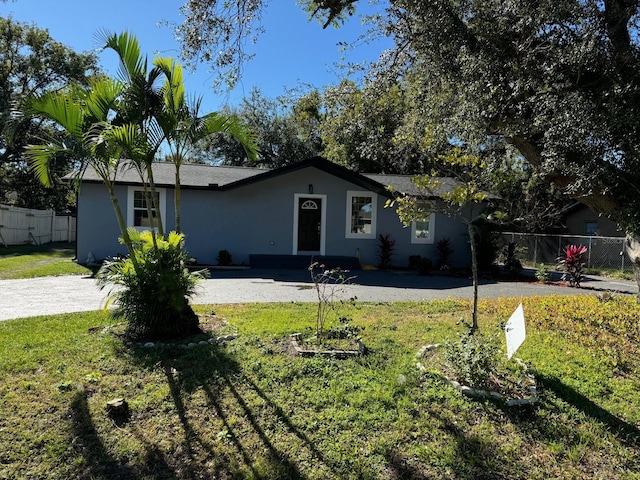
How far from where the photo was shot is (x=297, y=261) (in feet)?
47.2

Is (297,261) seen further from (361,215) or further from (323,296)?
(323,296)

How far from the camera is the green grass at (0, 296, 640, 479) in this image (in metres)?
2.96

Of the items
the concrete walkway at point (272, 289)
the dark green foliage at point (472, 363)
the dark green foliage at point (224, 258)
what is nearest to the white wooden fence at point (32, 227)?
the concrete walkway at point (272, 289)

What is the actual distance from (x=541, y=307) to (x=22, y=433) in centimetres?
789

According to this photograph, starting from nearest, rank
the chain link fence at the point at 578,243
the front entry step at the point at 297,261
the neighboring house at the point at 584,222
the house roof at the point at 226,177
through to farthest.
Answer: the house roof at the point at 226,177 < the front entry step at the point at 297,261 < the chain link fence at the point at 578,243 < the neighboring house at the point at 584,222

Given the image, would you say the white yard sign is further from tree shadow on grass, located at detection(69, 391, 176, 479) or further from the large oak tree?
tree shadow on grass, located at detection(69, 391, 176, 479)

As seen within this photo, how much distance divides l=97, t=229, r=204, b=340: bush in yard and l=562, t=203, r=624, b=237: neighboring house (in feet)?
72.2

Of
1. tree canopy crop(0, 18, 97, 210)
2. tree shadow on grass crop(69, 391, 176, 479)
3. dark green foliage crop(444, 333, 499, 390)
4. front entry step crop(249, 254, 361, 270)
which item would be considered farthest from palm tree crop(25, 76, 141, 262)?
tree canopy crop(0, 18, 97, 210)

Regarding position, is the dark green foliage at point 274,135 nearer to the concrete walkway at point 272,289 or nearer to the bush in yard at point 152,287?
the concrete walkway at point 272,289

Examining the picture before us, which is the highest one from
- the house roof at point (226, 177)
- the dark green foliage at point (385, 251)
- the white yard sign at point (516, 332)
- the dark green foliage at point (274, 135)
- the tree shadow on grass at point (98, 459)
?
the dark green foliage at point (274, 135)

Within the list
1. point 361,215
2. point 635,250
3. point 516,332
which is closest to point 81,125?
point 516,332

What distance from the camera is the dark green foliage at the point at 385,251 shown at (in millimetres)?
14727

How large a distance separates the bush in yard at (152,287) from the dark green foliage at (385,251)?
32.6 feet

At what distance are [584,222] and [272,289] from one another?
2061 centimetres
